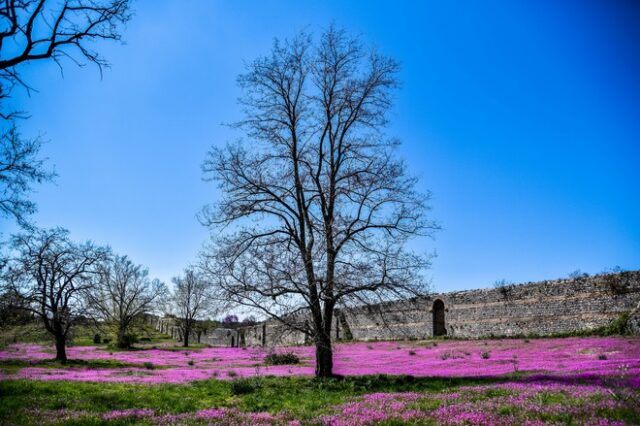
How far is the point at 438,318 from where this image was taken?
40719mm

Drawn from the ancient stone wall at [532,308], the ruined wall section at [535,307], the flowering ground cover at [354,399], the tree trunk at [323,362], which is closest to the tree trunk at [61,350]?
the flowering ground cover at [354,399]

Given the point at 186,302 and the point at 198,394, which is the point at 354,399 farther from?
the point at 186,302

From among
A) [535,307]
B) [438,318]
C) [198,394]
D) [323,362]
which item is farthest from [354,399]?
[438,318]

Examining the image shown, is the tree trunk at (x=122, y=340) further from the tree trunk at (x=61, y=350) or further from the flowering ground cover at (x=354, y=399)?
the flowering ground cover at (x=354, y=399)

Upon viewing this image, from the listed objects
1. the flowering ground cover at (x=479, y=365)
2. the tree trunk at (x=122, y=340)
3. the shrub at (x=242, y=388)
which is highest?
the shrub at (x=242, y=388)

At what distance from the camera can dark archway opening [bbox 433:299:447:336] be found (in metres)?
40.1

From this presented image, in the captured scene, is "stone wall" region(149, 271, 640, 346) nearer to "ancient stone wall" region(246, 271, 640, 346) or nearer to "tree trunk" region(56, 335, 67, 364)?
"ancient stone wall" region(246, 271, 640, 346)

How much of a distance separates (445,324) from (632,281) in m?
15.4

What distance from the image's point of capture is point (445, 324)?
3872 cm

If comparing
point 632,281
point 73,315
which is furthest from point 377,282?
point 73,315

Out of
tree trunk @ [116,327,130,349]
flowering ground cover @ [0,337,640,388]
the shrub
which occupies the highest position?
the shrub

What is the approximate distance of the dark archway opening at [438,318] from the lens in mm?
40125

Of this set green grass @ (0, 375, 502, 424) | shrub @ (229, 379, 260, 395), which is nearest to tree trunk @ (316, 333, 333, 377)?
green grass @ (0, 375, 502, 424)

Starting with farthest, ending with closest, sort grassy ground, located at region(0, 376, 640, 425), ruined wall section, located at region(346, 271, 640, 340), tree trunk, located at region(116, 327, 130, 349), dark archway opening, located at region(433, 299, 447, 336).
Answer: tree trunk, located at region(116, 327, 130, 349)
dark archway opening, located at region(433, 299, 447, 336)
ruined wall section, located at region(346, 271, 640, 340)
grassy ground, located at region(0, 376, 640, 425)
